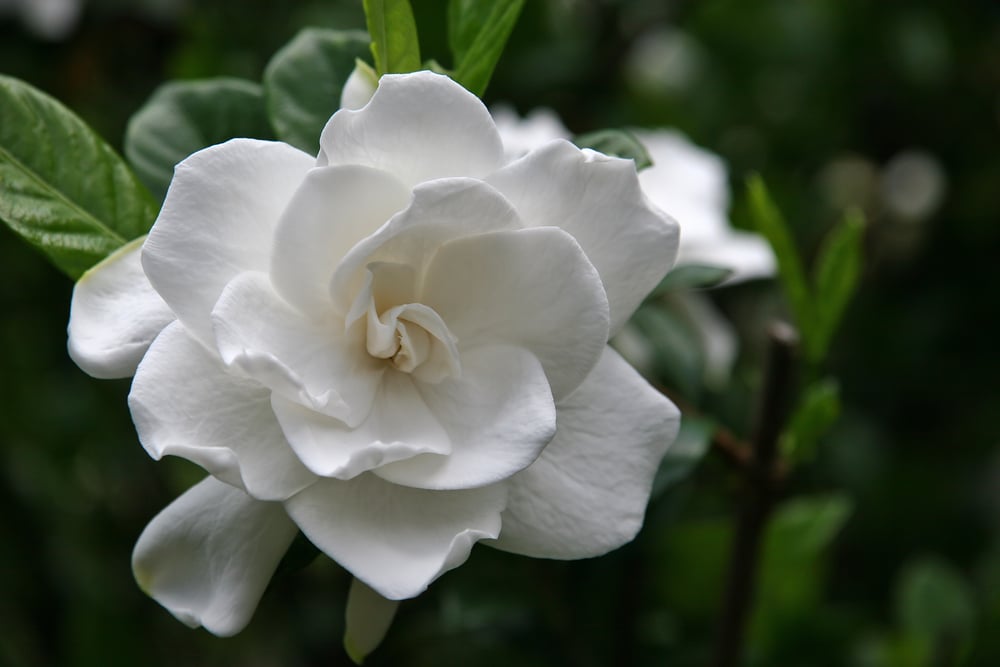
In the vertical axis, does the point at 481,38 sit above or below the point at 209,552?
above

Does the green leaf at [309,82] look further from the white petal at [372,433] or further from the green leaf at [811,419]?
the green leaf at [811,419]

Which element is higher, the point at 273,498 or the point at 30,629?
the point at 273,498

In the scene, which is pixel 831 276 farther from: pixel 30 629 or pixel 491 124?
pixel 30 629

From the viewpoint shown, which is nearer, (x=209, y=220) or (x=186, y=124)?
(x=209, y=220)

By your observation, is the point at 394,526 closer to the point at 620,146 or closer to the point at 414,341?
the point at 414,341

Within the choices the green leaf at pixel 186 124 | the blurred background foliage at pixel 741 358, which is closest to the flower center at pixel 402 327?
the green leaf at pixel 186 124

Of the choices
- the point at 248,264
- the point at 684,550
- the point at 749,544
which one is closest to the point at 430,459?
the point at 248,264

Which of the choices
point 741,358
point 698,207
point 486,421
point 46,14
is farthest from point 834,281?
point 46,14
